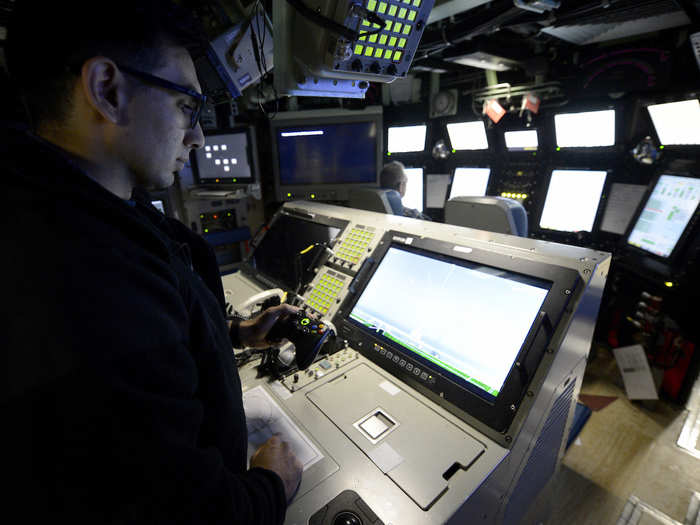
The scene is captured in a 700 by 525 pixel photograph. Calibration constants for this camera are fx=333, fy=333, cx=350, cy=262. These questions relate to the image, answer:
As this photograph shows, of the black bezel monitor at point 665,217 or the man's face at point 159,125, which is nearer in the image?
the man's face at point 159,125

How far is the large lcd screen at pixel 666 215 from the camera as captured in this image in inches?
82.0

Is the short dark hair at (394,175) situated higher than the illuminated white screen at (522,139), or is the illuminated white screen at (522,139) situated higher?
the illuminated white screen at (522,139)

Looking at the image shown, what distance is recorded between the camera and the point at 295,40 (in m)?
1.27

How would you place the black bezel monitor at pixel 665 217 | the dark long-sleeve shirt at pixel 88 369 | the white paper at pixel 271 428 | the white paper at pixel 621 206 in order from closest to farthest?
the dark long-sleeve shirt at pixel 88 369 → the white paper at pixel 271 428 → the black bezel monitor at pixel 665 217 → the white paper at pixel 621 206

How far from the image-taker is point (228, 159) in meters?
3.44

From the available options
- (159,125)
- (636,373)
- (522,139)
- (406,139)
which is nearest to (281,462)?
(159,125)

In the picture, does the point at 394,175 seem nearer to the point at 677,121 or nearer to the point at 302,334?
the point at 677,121

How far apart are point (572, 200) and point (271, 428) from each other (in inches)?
127

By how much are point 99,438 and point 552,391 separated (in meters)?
0.99

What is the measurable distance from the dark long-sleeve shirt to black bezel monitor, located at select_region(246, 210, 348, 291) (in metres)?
1.08

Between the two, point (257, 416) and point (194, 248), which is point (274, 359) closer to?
point (257, 416)

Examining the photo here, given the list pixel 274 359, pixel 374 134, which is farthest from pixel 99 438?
pixel 374 134

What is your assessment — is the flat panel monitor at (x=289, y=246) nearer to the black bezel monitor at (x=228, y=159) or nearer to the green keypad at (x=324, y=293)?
the green keypad at (x=324, y=293)

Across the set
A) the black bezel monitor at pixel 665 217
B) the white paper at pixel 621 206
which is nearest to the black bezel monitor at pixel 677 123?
the black bezel monitor at pixel 665 217
